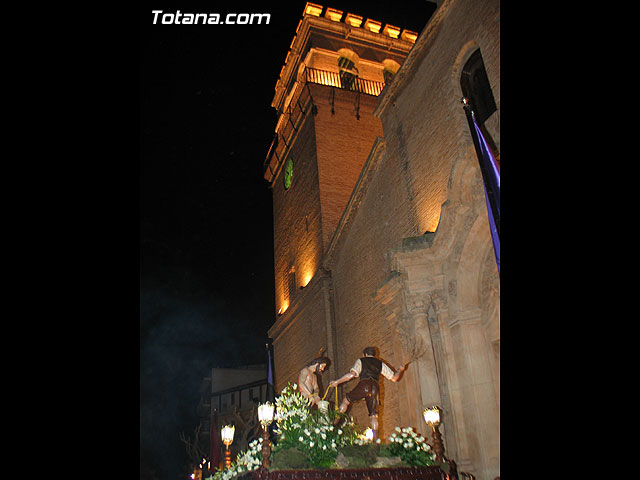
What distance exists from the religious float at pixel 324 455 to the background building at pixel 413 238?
199 centimetres

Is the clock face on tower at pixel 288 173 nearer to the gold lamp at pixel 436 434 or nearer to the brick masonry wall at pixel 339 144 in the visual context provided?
the brick masonry wall at pixel 339 144

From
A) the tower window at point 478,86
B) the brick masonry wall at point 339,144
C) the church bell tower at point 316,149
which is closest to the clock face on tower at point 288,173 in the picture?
the church bell tower at point 316,149

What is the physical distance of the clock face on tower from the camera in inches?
996

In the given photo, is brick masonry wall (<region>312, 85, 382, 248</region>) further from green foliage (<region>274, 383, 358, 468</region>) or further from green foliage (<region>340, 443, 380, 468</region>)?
green foliage (<region>340, 443, 380, 468</region>)

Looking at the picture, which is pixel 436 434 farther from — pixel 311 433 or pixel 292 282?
pixel 292 282

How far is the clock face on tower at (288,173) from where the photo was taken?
25292mm

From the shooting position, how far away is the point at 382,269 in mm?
14383

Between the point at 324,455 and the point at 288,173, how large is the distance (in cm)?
1986

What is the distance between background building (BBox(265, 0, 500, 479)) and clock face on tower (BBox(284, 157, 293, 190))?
1439 mm

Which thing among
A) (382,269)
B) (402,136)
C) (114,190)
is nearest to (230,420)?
(382,269)

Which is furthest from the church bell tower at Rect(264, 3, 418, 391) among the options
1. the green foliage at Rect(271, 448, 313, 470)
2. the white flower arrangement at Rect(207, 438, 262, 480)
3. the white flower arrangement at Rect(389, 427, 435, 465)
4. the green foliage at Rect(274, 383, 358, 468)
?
the green foliage at Rect(271, 448, 313, 470)
